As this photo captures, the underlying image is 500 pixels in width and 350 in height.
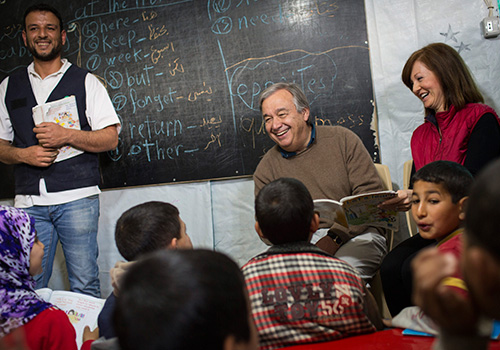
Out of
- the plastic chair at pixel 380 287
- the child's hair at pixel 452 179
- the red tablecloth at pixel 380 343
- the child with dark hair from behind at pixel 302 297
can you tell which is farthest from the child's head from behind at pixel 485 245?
the plastic chair at pixel 380 287

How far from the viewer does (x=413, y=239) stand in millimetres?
2141

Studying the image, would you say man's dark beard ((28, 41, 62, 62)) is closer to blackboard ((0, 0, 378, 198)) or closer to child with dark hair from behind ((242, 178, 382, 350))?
blackboard ((0, 0, 378, 198))

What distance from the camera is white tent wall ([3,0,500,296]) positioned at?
2855mm

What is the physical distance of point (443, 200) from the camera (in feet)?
5.38

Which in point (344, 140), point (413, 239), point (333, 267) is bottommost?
point (413, 239)

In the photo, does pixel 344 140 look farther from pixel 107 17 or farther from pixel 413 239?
pixel 107 17

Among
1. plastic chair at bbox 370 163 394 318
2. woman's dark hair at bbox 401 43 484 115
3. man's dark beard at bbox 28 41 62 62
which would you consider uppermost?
man's dark beard at bbox 28 41 62 62

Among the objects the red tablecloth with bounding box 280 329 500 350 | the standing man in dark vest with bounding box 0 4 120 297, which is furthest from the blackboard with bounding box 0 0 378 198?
the red tablecloth with bounding box 280 329 500 350

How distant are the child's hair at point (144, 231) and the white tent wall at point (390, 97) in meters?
1.69

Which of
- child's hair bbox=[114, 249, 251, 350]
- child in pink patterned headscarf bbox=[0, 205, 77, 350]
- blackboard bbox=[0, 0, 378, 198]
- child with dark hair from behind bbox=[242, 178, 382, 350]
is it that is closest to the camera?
child's hair bbox=[114, 249, 251, 350]

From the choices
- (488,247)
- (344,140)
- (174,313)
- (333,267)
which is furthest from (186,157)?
(488,247)

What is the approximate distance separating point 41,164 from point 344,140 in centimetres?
184

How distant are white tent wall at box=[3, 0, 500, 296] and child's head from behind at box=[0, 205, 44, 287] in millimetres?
1647

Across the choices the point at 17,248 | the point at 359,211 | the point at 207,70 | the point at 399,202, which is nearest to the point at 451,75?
the point at 399,202
